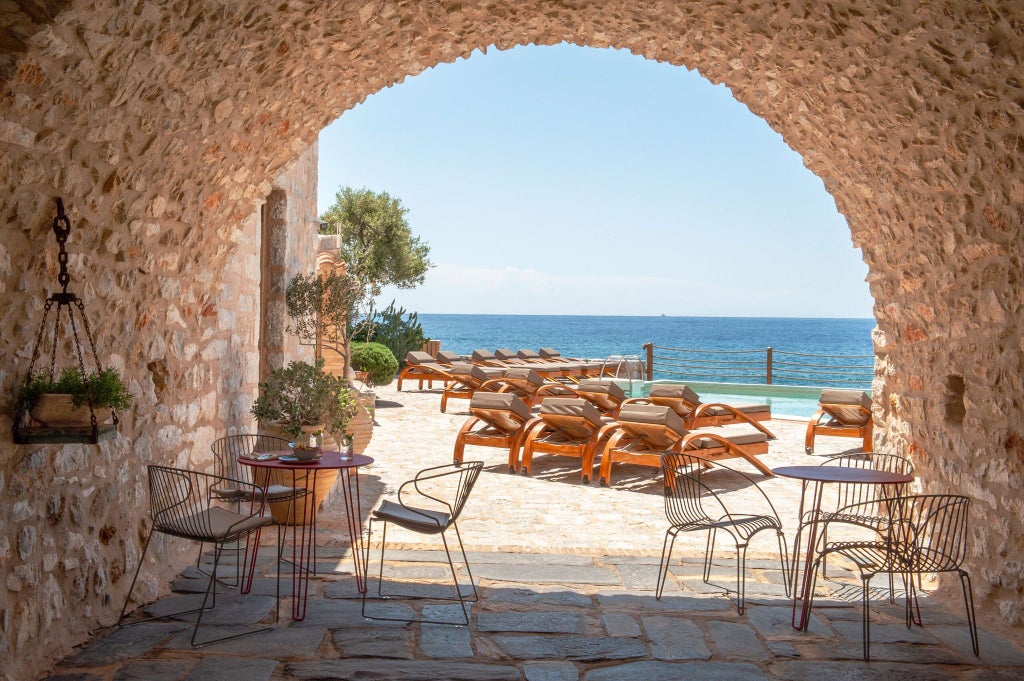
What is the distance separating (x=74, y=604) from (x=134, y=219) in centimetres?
172

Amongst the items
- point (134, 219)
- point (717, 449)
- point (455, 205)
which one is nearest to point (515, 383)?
point (717, 449)

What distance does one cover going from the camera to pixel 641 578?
15.0 feet

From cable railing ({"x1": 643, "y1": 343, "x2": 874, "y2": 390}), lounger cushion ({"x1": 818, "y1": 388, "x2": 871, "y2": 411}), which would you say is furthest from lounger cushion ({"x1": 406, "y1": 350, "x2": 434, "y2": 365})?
lounger cushion ({"x1": 818, "y1": 388, "x2": 871, "y2": 411})

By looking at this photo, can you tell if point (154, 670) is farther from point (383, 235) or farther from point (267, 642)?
point (383, 235)

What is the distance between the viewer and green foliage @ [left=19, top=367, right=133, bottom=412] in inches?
123

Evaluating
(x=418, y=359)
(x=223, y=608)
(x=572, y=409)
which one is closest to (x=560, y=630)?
(x=223, y=608)

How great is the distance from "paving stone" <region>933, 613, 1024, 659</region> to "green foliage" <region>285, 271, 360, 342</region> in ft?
17.9

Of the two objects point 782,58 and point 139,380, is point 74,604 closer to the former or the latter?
point 139,380

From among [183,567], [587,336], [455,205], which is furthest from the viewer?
[587,336]

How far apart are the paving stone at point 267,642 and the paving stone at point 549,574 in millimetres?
1143

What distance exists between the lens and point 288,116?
15.9ft

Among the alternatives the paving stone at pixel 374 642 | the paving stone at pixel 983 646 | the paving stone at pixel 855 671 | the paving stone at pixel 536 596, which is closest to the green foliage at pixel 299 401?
the paving stone at pixel 536 596

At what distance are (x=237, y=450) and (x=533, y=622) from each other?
8.44 feet

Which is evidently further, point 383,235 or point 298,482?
point 383,235
